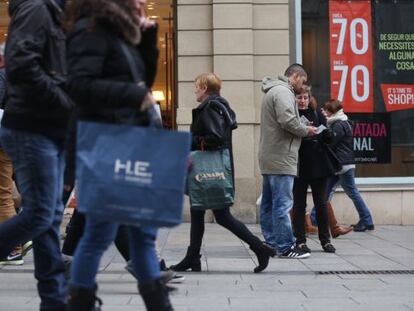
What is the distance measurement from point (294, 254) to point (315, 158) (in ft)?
3.50

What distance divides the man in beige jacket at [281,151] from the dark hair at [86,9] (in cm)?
416

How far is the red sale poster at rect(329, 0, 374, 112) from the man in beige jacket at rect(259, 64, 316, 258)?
4204mm

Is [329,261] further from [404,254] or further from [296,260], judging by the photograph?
[404,254]

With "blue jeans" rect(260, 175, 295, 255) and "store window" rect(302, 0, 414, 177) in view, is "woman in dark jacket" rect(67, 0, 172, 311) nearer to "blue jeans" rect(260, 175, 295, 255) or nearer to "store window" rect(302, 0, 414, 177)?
"blue jeans" rect(260, 175, 295, 255)

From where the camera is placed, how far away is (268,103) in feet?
28.1

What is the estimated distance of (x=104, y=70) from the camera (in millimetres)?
4172

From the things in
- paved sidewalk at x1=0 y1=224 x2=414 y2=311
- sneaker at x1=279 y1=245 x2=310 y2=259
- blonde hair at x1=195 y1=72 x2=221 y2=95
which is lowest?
paved sidewalk at x1=0 y1=224 x2=414 y2=311

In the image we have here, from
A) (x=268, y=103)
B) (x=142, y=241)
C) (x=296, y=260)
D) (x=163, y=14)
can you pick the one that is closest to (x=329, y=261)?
(x=296, y=260)

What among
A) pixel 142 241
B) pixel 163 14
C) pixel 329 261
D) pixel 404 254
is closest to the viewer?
pixel 142 241

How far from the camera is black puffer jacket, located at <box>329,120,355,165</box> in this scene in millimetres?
10894

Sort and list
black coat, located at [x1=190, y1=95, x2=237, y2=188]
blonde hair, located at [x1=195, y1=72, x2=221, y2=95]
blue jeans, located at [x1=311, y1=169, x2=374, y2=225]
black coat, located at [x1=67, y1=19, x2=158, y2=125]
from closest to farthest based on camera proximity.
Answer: black coat, located at [x1=67, y1=19, x2=158, y2=125]
black coat, located at [x1=190, y1=95, x2=237, y2=188]
blonde hair, located at [x1=195, y1=72, x2=221, y2=95]
blue jeans, located at [x1=311, y1=169, x2=374, y2=225]

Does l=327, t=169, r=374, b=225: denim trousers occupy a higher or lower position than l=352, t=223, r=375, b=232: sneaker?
higher

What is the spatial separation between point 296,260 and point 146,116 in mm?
4517

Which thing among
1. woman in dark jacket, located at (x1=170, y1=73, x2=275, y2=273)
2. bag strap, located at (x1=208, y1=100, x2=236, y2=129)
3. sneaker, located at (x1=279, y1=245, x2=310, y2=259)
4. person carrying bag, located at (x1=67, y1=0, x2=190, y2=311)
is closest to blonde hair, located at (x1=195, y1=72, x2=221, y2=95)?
woman in dark jacket, located at (x1=170, y1=73, x2=275, y2=273)
